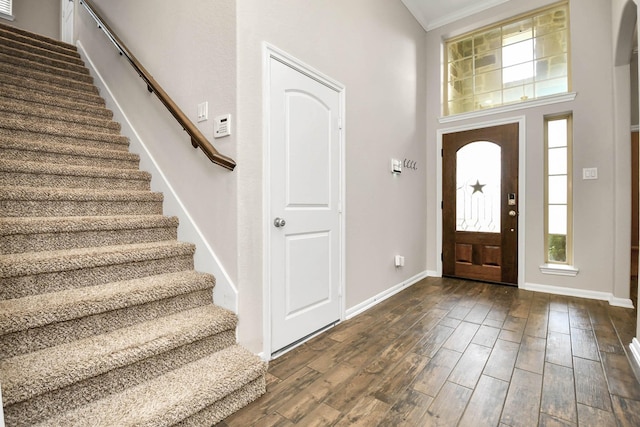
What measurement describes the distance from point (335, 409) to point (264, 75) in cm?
194

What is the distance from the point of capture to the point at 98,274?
5.43ft

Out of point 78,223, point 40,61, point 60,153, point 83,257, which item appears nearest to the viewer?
point 83,257

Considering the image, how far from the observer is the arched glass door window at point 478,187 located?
369cm

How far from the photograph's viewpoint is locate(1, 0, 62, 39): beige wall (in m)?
4.75

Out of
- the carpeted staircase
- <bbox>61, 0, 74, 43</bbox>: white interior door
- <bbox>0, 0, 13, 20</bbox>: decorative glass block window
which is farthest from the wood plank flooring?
<bbox>0, 0, 13, 20</bbox>: decorative glass block window

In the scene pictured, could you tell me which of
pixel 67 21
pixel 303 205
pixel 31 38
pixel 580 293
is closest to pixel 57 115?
pixel 31 38

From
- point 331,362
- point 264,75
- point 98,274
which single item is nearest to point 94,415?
point 98,274

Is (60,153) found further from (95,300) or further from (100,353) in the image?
(100,353)

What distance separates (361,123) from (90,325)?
2472 millimetres

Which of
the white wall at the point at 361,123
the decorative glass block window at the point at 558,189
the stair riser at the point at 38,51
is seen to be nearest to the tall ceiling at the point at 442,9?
the white wall at the point at 361,123

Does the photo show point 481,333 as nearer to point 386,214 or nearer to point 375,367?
point 375,367

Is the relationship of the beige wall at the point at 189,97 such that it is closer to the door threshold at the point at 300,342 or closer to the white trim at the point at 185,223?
the white trim at the point at 185,223

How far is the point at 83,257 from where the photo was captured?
5.25 feet

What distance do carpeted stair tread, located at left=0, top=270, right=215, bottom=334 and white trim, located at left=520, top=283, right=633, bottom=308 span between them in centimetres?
356
